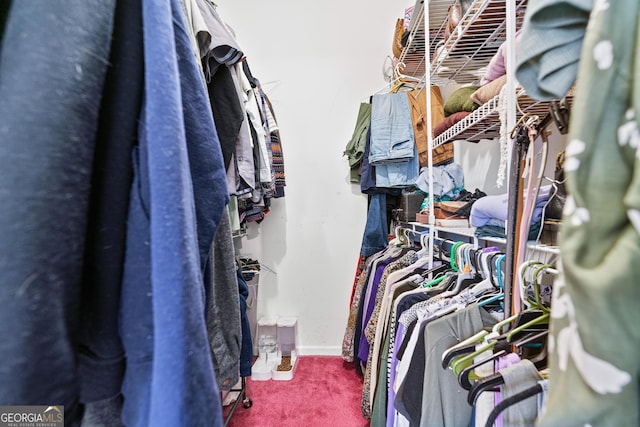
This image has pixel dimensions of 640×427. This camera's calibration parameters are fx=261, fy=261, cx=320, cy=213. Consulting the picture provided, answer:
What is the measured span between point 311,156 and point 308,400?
1.53 meters

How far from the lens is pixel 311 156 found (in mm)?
1922

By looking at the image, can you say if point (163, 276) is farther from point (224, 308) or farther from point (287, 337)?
point (287, 337)

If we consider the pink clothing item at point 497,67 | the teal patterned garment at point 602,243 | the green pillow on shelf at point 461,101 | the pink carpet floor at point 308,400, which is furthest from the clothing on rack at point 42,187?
the pink carpet floor at point 308,400

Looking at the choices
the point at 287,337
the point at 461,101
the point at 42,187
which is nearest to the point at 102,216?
the point at 42,187

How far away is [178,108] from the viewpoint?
0.28m

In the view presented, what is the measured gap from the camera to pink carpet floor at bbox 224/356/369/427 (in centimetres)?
132

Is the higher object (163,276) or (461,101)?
(461,101)

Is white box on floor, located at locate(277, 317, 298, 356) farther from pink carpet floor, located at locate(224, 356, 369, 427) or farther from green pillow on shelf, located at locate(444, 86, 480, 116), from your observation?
green pillow on shelf, located at locate(444, 86, 480, 116)

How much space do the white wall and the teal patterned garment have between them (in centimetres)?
167

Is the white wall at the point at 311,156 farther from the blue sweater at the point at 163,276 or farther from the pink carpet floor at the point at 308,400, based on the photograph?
the blue sweater at the point at 163,276

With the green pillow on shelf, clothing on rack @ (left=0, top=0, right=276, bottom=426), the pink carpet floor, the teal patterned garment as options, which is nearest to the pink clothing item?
the green pillow on shelf

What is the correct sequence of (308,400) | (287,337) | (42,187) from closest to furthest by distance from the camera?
(42,187) < (308,400) < (287,337)

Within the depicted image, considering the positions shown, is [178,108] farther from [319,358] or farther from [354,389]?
[319,358]

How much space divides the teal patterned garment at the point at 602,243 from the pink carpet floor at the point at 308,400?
4.51 ft
